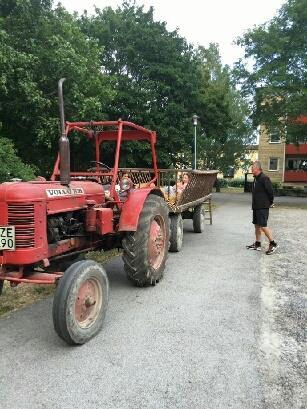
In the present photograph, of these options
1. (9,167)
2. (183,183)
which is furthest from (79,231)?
(9,167)

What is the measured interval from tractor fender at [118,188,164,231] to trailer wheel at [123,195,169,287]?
0.18m

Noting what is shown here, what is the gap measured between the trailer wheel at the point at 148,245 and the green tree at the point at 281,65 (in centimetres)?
1620

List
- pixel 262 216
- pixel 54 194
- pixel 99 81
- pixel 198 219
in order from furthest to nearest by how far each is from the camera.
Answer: pixel 99 81 < pixel 198 219 < pixel 262 216 < pixel 54 194

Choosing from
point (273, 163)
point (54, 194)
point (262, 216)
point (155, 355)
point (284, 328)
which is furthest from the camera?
point (273, 163)

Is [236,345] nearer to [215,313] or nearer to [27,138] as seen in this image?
[215,313]

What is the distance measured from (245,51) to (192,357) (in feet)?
71.7

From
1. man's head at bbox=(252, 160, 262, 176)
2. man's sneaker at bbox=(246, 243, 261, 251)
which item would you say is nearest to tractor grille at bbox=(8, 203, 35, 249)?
man's head at bbox=(252, 160, 262, 176)

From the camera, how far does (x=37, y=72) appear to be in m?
13.3

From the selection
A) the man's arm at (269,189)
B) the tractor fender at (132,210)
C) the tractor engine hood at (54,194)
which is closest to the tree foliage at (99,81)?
the tractor fender at (132,210)

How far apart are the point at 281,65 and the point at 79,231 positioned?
19.0 metres

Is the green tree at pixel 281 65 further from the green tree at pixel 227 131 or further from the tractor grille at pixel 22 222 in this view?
the tractor grille at pixel 22 222

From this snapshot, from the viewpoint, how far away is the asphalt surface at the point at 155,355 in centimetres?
333

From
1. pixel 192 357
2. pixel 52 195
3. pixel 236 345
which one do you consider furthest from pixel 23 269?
pixel 236 345

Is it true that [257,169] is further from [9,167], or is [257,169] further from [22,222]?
[9,167]
